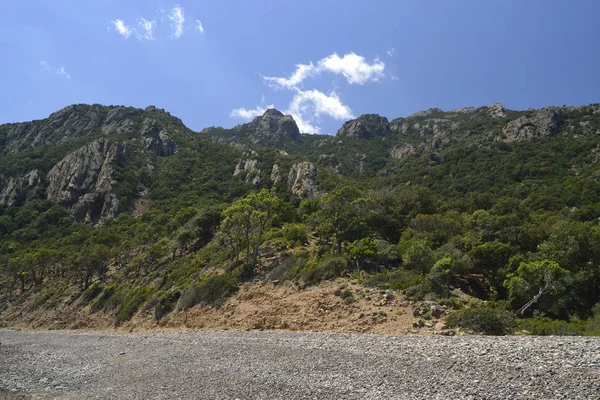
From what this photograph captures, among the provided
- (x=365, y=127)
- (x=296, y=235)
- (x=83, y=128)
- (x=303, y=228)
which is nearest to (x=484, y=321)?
(x=296, y=235)

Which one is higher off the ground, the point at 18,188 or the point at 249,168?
the point at 249,168

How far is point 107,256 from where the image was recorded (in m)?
45.5

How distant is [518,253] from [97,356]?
27.4 metres

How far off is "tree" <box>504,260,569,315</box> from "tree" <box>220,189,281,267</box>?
1903 cm

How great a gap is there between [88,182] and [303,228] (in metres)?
82.0

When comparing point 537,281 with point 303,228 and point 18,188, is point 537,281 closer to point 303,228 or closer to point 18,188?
point 303,228

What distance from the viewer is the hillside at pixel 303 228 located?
66.7 feet

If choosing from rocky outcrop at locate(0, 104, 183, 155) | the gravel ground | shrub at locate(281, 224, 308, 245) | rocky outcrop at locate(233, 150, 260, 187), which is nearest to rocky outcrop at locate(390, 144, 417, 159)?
rocky outcrop at locate(233, 150, 260, 187)

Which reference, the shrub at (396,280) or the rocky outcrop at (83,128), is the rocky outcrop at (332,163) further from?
the shrub at (396,280)

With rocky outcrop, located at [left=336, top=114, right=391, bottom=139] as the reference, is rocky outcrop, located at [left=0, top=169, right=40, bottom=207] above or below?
below

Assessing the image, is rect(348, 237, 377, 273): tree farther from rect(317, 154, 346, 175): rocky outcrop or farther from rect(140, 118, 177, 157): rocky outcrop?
rect(140, 118, 177, 157): rocky outcrop

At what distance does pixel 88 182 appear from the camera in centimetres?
9312

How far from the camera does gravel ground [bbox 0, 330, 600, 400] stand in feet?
27.5

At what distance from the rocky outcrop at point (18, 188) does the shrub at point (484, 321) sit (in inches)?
4347
